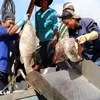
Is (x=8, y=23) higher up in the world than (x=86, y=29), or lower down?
lower down

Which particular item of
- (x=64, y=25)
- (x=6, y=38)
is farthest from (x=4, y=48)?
(x=64, y=25)

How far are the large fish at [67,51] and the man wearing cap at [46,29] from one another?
144 cm

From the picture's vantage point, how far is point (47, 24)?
5.16m

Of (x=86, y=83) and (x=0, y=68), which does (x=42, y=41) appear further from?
(x=86, y=83)

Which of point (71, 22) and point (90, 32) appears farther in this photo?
point (71, 22)

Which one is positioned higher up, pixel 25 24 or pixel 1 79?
pixel 25 24

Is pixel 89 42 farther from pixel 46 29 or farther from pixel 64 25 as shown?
pixel 46 29

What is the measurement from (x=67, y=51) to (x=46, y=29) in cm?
180

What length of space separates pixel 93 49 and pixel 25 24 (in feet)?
3.55

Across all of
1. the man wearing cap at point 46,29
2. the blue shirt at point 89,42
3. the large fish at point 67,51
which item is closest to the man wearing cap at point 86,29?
the blue shirt at point 89,42

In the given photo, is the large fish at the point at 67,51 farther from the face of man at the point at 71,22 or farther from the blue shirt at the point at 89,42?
the face of man at the point at 71,22

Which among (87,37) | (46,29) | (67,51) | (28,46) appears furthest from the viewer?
(46,29)

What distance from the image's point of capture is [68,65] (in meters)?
3.44

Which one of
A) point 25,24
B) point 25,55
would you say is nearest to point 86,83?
point 25,55
